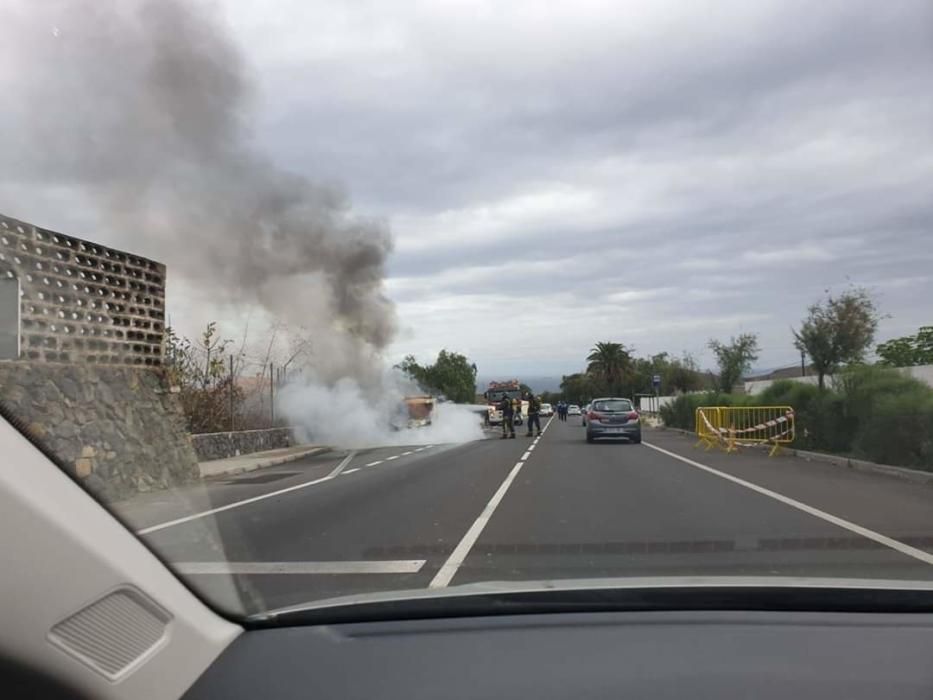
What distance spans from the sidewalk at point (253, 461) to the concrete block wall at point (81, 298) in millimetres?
4220

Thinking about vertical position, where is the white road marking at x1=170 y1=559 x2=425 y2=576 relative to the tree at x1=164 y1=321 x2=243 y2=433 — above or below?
below

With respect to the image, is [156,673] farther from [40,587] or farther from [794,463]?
[794,463]

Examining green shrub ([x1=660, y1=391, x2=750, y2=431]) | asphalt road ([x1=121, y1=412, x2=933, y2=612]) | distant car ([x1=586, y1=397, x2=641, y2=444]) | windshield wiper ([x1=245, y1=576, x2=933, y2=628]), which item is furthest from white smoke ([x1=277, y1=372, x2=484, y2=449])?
windshield wiper ([x1=245, y1=576, x2=933, y2=628])

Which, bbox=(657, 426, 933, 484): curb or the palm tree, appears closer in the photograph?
bbox=(657, 426, 933, 484): curb

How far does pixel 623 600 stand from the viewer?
332 centimetres

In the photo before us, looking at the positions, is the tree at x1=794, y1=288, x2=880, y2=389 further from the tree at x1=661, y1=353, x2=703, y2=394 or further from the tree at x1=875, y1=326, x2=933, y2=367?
the tree at x1=661, y1=353, x2=703, y2=394

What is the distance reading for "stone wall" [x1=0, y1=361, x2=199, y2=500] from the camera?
5465 mm

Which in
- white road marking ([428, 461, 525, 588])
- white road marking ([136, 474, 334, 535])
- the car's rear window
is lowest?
white road marking ([428, 461, 525, 588])

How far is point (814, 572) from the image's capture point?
6.06 meters

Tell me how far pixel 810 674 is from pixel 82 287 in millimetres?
7620

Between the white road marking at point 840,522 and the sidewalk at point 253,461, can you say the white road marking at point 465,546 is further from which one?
the sidewalk at point 253,461

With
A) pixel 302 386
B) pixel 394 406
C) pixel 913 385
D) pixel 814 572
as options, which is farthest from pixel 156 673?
pixel 394 406

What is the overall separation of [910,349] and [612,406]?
98.0 ft

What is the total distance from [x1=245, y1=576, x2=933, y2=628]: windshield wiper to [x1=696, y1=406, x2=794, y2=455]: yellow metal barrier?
18.2 meters
